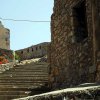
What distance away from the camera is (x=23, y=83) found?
12859mm

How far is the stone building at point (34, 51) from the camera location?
32.8 metres

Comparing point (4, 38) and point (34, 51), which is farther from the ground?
point (4, 38)

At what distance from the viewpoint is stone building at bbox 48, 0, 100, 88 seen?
761 centimetres

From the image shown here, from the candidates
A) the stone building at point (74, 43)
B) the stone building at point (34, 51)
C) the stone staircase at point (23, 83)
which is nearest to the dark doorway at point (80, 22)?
→ the stone building at point (74, 43)

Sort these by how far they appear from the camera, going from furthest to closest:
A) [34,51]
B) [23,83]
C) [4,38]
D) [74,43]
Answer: [4,38]
[34,51]
[23,83]
[74,43]

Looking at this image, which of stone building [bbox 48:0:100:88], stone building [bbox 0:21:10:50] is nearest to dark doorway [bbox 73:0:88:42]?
stone building [bbox 48:0:100:88]

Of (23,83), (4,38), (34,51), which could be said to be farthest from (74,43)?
(4,38)

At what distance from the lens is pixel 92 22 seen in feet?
25.7

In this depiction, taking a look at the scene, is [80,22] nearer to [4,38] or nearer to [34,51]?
[34,51]

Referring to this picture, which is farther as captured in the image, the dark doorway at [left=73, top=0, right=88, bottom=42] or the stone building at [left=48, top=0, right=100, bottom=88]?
the dark doorway at [left=73, top=0, right=88, bottom=42]

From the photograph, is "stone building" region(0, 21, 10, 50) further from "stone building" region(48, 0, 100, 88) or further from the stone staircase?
"stone building" region(48, 0, 100, 88)

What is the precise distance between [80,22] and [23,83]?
424cm

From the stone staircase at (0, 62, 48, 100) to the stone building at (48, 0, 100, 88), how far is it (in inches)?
33.4

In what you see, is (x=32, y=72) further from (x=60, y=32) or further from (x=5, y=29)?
(x=5, y=29)
